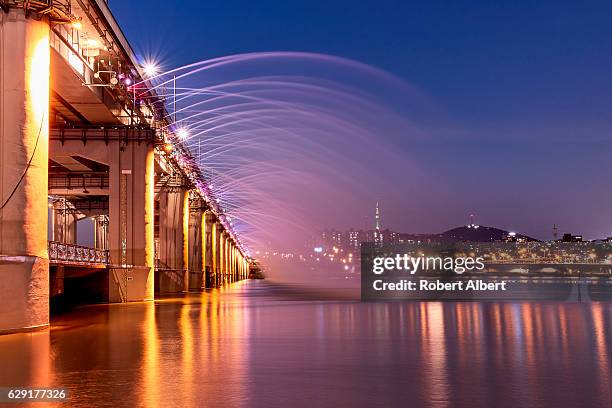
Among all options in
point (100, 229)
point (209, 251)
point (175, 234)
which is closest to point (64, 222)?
point (100, 229)

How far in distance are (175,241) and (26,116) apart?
5188cm

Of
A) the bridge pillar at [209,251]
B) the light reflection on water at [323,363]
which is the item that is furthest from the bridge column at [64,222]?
the light reflection on water at [323,363]

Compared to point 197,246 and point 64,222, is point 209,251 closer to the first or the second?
point 197,246

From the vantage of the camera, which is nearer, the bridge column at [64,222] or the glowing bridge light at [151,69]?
the glowing bridge light at [151,69]

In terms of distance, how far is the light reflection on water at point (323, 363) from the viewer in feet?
35.6

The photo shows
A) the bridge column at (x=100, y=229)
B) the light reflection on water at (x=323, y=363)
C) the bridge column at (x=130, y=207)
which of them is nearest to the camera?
the light reflection on water at (x=323, y=363)

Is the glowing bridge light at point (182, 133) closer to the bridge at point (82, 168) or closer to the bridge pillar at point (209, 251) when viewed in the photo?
the bridge at point (82, 168)

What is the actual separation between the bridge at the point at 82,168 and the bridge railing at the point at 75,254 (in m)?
0.12

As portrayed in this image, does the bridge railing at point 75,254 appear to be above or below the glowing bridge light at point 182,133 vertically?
below

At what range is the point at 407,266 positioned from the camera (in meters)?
43.7

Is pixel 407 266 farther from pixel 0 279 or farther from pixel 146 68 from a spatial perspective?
pixel 0 279

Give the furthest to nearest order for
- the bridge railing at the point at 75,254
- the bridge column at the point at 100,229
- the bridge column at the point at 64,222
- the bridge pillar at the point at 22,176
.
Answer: the bridge column at the point at 100,229 < the bridge column at the point at 64,222 < the bridge railing at the point at 75,254 < the bridge pillar at the point at 22,176

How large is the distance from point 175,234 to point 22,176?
51.8 meters

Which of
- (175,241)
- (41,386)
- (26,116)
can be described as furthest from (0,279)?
(175,241)
